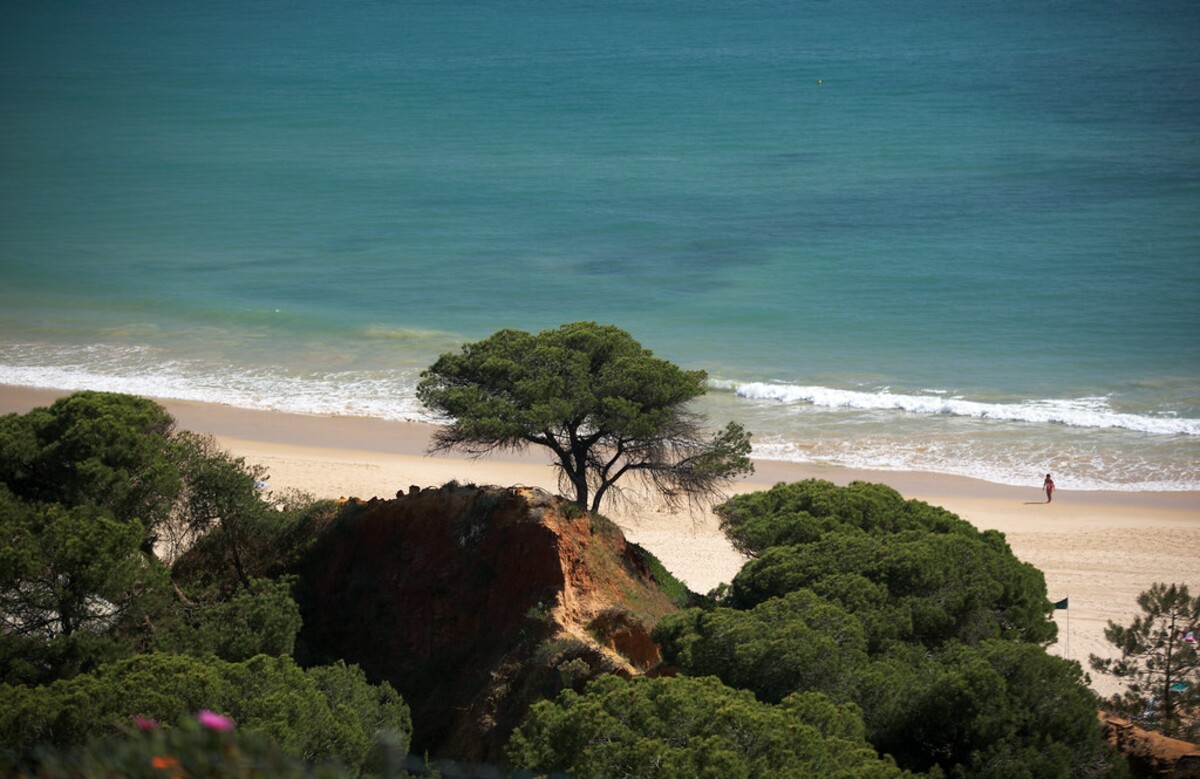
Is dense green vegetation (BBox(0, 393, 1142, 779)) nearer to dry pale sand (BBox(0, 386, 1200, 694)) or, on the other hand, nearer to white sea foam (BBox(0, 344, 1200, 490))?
dry pale sand (BBox(0, 386, 1200, 694))

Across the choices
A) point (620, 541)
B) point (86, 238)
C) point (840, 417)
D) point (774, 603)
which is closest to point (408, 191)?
point (86, 238)

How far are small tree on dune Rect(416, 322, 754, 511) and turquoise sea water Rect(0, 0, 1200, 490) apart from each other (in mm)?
13480

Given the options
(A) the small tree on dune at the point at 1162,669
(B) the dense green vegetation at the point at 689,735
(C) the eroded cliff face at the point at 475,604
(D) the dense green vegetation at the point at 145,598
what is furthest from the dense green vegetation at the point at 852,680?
(D) the dense green vegetation at the point at 145,598

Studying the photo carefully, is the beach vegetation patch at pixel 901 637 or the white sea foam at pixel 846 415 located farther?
the white sea foam at pixel 846 415

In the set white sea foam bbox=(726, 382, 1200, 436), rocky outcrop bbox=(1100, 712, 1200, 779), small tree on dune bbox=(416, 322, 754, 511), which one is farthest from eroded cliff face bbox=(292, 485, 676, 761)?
white sea foam bbox=(726, 382, 1200, 436)

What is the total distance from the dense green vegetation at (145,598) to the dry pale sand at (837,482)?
6178mm

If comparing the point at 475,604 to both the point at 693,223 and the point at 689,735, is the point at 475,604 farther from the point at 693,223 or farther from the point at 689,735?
the point at 693,223

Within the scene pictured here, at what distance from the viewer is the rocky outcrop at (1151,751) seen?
1377 cm

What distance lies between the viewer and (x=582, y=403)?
21.5m

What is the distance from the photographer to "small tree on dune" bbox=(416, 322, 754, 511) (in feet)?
70.4

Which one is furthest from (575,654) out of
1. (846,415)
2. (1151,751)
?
(846,415)

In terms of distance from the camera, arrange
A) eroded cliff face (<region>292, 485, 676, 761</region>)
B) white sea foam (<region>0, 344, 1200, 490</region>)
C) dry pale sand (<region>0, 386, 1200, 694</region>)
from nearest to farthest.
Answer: eroded cliff face (<region>292, 485, 676, 761</region>)
dry pale sand (<region>0, 386, 1200, 694</region>)
white sea foam (<region>0, 344, 1200, 490</region>)

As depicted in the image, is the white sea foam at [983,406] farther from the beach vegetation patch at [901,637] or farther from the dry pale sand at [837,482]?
the beach vegetation patch at [901,637]

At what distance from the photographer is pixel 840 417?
38.5 m
